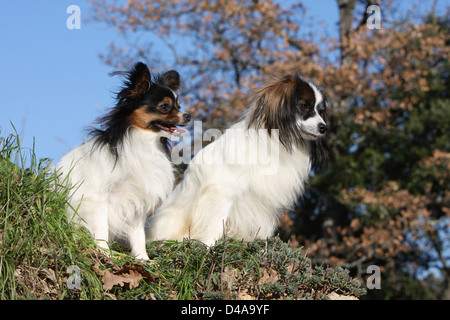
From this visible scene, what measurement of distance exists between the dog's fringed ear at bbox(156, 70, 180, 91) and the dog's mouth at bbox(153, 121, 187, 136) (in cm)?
54

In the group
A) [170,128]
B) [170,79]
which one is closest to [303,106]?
[170,79]

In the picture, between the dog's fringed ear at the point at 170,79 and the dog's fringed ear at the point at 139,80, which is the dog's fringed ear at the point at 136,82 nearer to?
Answer: the dog's fringed ear at the point at 139,80

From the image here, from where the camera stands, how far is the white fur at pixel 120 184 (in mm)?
4281

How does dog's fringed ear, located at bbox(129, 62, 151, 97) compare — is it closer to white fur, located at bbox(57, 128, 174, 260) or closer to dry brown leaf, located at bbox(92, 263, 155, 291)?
white fur, located at bbox(57, 128, 174, 260)

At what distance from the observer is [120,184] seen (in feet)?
14.6

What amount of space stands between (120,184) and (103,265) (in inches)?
33.6

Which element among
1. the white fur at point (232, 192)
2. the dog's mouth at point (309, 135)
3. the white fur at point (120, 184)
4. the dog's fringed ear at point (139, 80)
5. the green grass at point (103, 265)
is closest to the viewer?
the green grass at point (103, 265)

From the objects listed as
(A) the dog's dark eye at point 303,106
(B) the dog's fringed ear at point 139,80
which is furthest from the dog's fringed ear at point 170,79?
(A) the dog's dark eye at point 303,106

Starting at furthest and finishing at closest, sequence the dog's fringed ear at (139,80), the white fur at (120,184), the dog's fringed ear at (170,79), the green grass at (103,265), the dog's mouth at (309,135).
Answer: the dog's mouth at (309,135), the dog's fringed ear at (170,79), the dog's fringed ear at (139,80), the white fur at (120,184), the green grass at (103,265)

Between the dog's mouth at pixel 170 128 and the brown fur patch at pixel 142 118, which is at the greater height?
A: the brown fur patch at pixel 142 118

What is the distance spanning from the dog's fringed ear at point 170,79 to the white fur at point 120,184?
64cm
